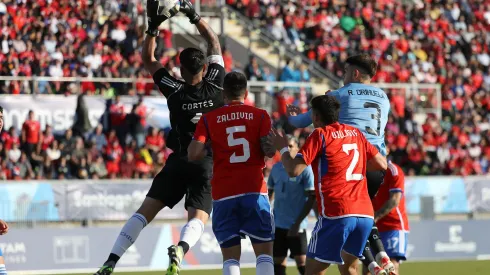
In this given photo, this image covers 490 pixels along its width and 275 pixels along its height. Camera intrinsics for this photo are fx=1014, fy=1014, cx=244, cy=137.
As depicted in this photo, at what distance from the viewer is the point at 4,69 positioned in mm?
23281

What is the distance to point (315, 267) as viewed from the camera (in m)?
9.02

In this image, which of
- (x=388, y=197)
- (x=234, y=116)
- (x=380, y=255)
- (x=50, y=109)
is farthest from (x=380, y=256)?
(x=50, y=109)

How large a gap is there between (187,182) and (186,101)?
813 mm

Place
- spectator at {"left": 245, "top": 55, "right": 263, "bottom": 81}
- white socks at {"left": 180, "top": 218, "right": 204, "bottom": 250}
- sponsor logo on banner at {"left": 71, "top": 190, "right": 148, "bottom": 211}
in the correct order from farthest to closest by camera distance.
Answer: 1. spectator at {"left": 245, "top": 55, "right": 263, "bottom": 81}
2. sponsor logo on banner at {"left": 71, "top": 190, "right": 148, "bottom": 211}
3. white socks at {"left": 180, "top": 218, "right": 204, "bottom": 250}

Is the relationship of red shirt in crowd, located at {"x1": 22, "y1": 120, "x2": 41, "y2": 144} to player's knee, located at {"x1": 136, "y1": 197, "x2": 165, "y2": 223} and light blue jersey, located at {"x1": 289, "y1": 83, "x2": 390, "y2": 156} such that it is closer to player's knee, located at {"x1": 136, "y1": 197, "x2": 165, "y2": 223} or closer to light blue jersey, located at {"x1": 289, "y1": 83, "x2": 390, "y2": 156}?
player's knee, located at {"x1": 136, "y1": 197, "x2": 165, "y2": 223}

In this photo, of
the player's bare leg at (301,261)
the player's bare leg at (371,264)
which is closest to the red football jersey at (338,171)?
the player's bare leg at (371,264)

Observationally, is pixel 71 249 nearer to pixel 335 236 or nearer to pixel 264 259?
pixel 264 259

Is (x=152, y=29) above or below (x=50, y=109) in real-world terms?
above

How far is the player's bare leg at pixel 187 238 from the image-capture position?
924 cm

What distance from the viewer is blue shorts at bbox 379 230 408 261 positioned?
39.4 ft

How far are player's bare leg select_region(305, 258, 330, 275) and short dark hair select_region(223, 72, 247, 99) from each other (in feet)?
5.34

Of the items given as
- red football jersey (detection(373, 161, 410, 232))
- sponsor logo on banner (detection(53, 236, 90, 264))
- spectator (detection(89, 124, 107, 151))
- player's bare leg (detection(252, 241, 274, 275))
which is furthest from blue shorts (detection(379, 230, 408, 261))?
spectator (detection(89, 124, 107, 151))

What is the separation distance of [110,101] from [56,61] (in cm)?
182

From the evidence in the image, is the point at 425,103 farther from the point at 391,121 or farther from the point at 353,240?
the point at 353,240
